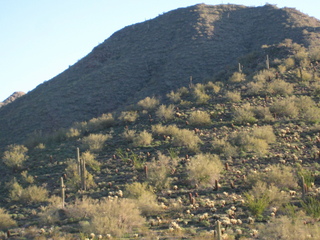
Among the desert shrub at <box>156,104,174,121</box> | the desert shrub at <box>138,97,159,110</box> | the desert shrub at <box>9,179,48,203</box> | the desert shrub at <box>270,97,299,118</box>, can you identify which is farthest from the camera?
the desert shrub at <box>138,97,159,110</box>

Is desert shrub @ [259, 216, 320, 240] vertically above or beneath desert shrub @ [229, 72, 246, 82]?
beneath

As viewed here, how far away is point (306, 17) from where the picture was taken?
47.0 meters

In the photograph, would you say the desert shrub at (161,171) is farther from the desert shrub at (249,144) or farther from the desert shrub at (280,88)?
the desert shrub at (280,88)

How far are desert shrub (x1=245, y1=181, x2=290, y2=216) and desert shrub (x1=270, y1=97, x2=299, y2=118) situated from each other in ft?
31.4

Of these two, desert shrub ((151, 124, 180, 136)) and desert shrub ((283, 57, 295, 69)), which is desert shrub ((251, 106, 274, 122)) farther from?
desert shrub ((283, 57, 295, 69))

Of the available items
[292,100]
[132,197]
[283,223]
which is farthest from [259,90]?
[283,223]

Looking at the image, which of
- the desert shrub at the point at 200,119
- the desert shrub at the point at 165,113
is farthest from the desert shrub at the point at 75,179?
the desert shrub at the point at 165,113

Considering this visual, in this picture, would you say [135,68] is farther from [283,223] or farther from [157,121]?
[283,223]

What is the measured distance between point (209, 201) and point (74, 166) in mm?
7381

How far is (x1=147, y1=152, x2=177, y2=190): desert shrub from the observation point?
1282 centimetres

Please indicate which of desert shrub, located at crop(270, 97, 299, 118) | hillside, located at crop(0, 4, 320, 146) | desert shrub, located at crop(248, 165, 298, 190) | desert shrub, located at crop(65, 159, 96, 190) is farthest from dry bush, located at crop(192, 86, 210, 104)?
desert shrub, located at crop(248, 165, 298, 190)

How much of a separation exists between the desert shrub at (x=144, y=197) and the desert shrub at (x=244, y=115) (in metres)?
8.59

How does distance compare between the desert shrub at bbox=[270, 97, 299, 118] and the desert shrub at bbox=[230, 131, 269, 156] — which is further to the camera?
the desert shrub at bbox=[270, 97, 299, 118]

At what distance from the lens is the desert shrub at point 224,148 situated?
603 inches
